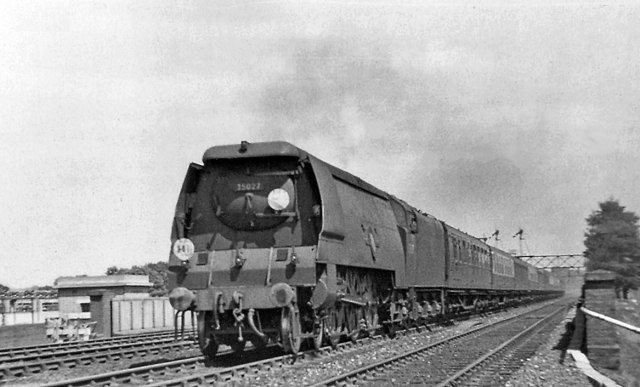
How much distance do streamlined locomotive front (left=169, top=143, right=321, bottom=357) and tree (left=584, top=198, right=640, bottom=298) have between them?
36154mm

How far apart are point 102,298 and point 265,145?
12.6 metres

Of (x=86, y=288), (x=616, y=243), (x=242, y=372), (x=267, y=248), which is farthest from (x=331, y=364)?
(x=616, y=243)

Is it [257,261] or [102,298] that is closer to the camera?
[257,261]

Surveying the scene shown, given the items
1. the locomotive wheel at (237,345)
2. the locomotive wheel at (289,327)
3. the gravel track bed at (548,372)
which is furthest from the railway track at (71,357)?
the gravel track bed at (548,372)

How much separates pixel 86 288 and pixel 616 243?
36193 millimetres

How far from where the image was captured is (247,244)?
12781 millimetres

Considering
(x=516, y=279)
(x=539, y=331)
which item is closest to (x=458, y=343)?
(x=539, y=331)

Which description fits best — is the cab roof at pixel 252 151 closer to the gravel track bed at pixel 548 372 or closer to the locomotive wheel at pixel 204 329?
the locomotive wheel at pixel 204 329

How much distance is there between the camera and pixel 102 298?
23.0m

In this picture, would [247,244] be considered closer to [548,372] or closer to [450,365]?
[450,365]

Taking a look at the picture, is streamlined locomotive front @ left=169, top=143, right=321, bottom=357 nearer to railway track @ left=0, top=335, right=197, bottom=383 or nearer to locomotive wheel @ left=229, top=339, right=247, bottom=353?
locomotive wheel @ left=229, top=339, right=247, bottom=353

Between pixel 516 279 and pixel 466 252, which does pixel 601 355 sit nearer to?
pixel 466 252

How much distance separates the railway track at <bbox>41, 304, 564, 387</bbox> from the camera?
33.7 ft

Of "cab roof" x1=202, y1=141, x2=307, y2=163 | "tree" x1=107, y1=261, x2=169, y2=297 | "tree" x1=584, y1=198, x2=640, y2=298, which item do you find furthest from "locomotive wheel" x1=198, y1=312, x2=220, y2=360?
"tree" x1=107, y1=261, x2=169, y2=297
